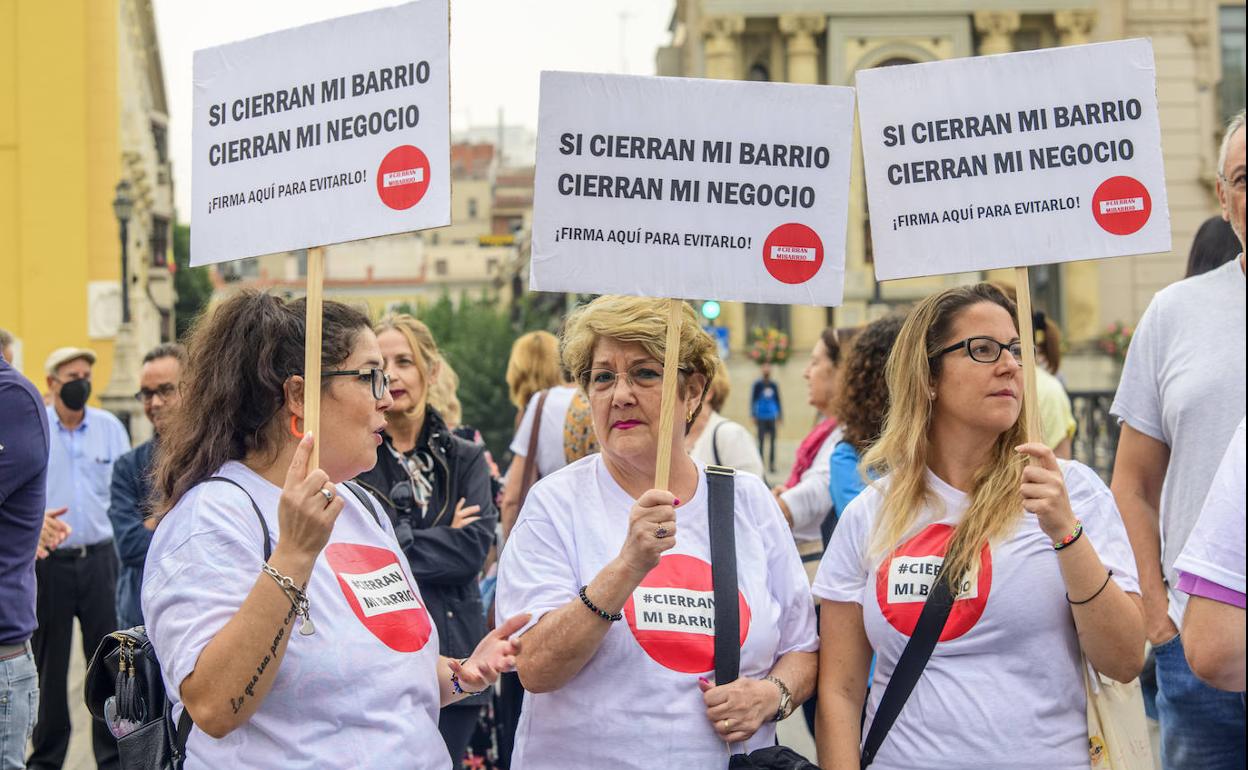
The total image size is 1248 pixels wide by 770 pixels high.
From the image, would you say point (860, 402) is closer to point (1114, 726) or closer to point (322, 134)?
point (1114, 726)

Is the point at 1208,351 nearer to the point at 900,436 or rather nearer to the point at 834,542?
the point at 900,436

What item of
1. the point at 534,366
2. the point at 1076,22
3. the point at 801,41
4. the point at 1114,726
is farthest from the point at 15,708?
the point at 1076,22

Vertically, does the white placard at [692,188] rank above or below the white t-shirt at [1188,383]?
above

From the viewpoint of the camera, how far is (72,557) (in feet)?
26.6

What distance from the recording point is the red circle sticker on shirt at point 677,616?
131 inches

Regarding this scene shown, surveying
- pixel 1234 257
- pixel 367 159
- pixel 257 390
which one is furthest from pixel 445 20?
pixel 1234 257

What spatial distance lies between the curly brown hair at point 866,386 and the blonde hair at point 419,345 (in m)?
1.53

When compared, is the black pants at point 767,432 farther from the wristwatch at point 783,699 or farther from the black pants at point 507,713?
the wristwatch at point 783,699

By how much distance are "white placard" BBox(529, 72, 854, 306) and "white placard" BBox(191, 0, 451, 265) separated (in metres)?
0.33

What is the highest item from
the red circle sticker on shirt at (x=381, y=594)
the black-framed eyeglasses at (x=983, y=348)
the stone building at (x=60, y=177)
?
the stone building at (x=60, y=177)

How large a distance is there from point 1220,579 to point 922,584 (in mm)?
1073

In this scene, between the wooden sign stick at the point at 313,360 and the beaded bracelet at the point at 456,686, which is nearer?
the wooden sign stick at the point at 313,360

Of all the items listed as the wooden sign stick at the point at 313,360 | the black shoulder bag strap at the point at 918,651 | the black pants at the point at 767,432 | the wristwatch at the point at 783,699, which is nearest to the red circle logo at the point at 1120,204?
the black shoulder bag strap at the point at 918,651

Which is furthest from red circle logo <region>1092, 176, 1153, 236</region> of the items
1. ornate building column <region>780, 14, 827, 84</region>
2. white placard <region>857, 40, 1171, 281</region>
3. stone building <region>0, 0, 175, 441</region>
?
ornate building column <region>780, 14, 827, 84</region>
